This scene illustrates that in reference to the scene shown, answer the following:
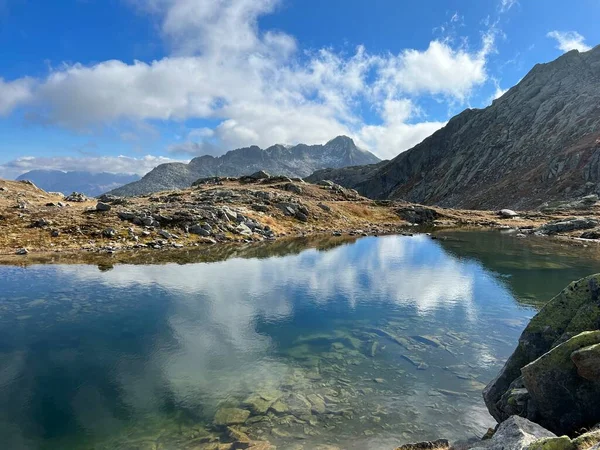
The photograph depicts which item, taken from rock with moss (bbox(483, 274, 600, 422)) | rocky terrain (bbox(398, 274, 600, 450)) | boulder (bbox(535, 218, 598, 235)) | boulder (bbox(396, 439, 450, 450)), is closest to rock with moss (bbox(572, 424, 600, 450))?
rocky terrain (bbox(398, 274, 600, 450))

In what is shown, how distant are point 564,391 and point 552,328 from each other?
430 cm

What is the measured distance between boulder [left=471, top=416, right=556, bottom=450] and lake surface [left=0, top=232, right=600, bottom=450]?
21.6 ft

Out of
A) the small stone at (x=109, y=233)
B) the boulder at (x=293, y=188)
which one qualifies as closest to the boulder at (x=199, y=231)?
the small stone at (x=109, y=233)

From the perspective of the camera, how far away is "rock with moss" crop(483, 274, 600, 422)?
16.5 meters

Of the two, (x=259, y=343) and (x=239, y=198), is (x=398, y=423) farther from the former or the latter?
(x=239, y=198)

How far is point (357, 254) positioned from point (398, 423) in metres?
59.3

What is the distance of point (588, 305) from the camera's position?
16.7 metres

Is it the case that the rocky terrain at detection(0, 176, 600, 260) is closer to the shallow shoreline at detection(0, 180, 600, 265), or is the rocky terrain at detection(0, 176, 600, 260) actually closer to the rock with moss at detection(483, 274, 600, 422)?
the shallow shoreline at detection(0, 180, 600, 265)

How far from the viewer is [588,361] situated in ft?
42.6

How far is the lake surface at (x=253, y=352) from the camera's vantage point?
65.5 ft

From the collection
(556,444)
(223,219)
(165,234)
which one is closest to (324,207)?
(223,219)

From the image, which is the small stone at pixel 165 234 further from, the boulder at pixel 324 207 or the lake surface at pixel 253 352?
the boulder at pixel 324 207

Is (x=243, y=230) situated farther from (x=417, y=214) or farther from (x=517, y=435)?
(x=517, y=435)

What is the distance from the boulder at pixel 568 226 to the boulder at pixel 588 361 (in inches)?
4325
